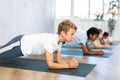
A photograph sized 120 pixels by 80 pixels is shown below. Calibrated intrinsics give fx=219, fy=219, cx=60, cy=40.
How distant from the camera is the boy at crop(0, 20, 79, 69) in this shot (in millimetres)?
2445

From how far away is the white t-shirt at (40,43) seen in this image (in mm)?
2454

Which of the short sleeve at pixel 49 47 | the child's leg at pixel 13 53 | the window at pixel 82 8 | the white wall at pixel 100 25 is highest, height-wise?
the window at pixel 82 8

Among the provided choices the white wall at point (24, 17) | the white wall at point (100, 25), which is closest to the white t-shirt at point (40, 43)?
the white wall at point (24, 17)

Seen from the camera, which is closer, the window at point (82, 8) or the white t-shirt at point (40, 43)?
the white t-shirt at point (40, 43)

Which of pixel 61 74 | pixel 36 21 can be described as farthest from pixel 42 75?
pixel 36 21

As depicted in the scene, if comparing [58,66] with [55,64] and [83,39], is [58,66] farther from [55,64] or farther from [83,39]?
[83,39]

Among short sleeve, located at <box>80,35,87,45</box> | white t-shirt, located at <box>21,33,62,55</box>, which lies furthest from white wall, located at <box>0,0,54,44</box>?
white t-shirt, located at <box>21,33,62,55</box>

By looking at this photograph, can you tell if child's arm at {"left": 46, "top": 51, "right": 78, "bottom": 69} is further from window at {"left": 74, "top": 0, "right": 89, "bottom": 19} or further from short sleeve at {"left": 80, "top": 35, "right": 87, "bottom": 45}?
window at {"left": 74, "top": 0, "right": 89, "bottom": 19}

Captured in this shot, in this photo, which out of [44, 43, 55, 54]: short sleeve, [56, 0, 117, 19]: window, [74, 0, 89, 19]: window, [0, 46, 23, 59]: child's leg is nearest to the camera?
[44, 43, 55, 54]: short sleeve

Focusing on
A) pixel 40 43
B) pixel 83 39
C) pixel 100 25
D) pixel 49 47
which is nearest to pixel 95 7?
pixel 100 25

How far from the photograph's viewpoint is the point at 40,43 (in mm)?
2566

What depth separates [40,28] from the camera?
6.73 m

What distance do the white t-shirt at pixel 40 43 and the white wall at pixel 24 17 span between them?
2165 mm

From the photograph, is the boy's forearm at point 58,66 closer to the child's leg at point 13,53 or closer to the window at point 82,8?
the child's leg at point 13,53
